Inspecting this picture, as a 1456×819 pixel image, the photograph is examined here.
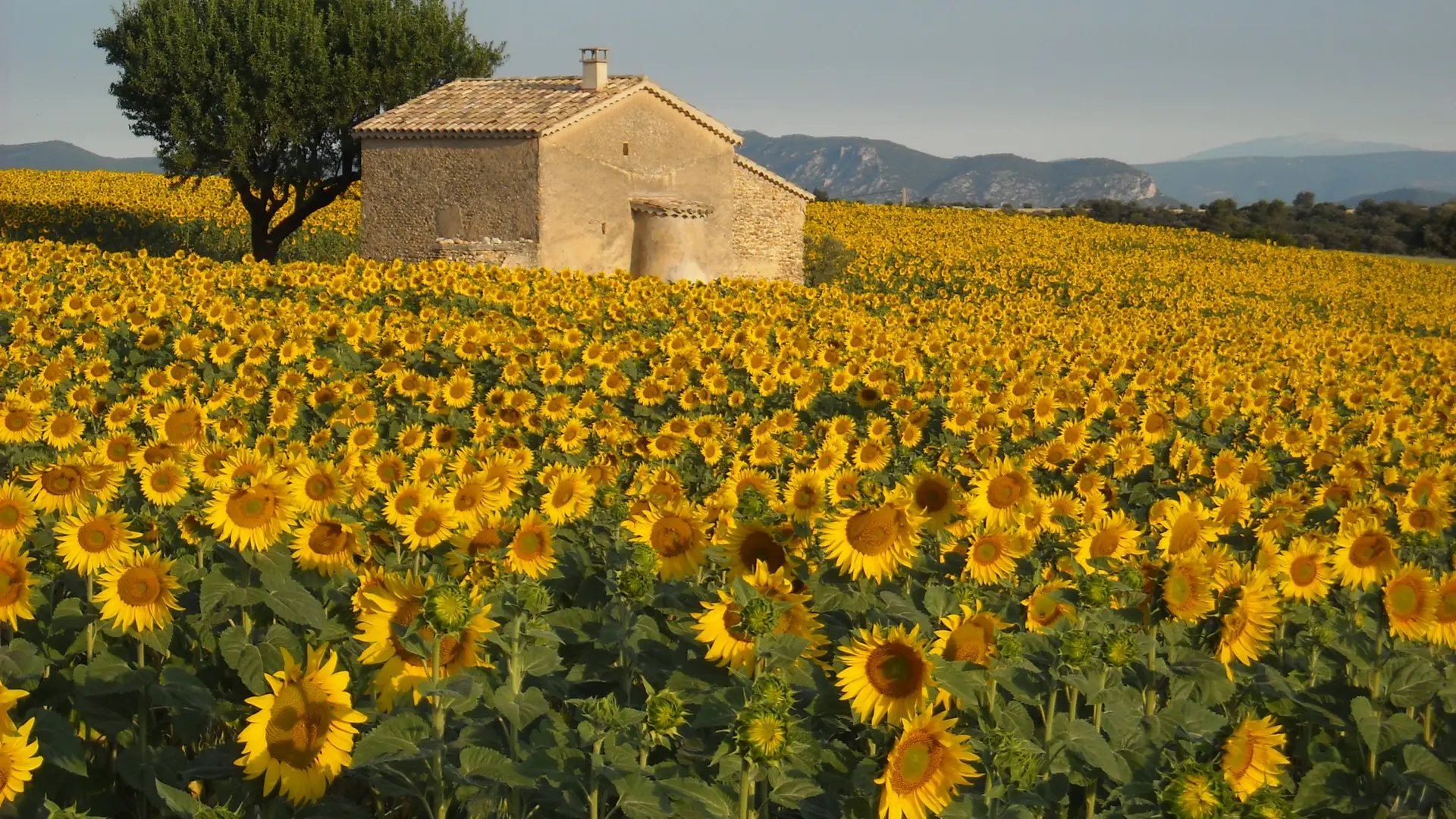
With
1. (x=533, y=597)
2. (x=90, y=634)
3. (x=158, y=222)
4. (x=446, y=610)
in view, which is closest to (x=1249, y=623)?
(x=533, y=597)

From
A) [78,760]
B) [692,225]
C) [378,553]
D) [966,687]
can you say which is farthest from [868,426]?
[692,225]

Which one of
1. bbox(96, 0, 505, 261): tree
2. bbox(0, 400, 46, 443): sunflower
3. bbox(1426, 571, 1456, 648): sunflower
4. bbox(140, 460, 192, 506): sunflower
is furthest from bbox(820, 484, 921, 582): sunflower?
bbox(96, 0, 505, 261): tree

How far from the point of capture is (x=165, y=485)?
4285 millimetres

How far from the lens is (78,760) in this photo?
11.0 feet

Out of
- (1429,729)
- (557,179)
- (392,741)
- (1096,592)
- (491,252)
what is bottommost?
(1429,729)

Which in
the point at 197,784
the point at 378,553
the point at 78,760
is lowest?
the point at 197,784

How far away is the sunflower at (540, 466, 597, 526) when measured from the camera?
4.89 m

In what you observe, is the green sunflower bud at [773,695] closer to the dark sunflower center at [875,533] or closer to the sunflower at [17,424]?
the dark sunflower center at [875,533]

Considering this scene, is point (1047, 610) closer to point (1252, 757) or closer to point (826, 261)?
point (1252, 757)

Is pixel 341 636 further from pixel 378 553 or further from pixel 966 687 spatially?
pixel 966 687

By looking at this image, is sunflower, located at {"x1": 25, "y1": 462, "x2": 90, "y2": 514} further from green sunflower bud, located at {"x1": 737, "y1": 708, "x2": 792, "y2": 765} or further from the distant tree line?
the distant tree line

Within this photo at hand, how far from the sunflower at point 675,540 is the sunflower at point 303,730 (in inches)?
45.0

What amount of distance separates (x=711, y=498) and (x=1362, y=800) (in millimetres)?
2517

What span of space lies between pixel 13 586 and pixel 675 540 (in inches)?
83.6
